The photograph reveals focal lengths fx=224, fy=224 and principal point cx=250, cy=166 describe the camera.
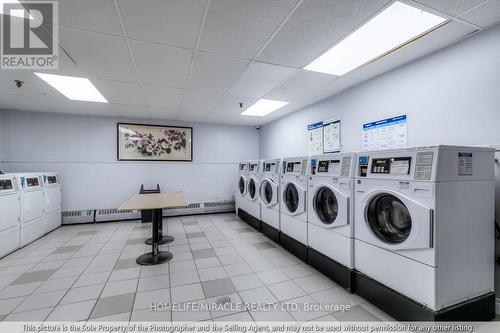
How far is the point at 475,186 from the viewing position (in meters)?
1.85

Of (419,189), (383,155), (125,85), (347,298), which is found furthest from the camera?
(125,85)

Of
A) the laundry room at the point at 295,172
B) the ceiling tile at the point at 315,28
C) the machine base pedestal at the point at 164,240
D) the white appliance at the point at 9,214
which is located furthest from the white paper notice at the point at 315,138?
the white appliance at the point at 9,214

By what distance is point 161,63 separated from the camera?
2.75 meters

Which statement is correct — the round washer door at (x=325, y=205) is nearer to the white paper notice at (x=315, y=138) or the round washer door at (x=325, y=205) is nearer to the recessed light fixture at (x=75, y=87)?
the white paper notice at (x=315, y=138)

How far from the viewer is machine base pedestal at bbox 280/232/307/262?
3090mm

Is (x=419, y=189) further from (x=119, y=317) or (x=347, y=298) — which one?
(x=119, y=317)

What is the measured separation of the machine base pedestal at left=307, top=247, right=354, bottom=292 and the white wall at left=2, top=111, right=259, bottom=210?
12.9 feet

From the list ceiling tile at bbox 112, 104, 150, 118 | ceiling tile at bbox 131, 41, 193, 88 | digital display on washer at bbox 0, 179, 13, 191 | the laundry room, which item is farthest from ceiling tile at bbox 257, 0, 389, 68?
digital display on washer at bbox 0, 179, 13, 191

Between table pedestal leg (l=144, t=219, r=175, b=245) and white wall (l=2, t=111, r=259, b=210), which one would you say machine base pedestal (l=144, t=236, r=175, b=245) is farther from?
white wall (l=2, t=111, r=259, b=210)

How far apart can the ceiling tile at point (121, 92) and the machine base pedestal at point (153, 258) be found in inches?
102

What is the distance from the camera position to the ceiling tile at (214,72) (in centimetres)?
268

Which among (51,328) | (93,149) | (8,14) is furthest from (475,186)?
(93,149)

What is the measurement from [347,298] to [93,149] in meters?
5.91

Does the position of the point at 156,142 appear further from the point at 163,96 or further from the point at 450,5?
the point at 450,5
